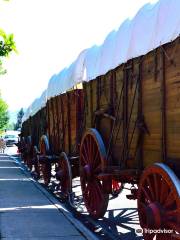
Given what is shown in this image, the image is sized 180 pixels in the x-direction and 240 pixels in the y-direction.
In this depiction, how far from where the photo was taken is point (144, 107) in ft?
22.5

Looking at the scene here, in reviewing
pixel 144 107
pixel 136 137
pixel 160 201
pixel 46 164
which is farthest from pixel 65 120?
pixel 160 201

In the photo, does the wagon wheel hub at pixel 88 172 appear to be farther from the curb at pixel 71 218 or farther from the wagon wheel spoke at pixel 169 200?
the wagon wheel spoke at pixel 169 200

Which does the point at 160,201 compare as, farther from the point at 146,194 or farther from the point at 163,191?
the point at 146,194

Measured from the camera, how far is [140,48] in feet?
22.2

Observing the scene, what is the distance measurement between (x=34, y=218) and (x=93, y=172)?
1.27m

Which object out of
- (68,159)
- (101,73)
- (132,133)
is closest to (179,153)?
(132,133)

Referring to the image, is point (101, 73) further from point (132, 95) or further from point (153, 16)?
point (153, 16)

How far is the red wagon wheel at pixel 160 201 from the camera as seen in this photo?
5.55 metres

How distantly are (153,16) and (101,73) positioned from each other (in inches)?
92.3

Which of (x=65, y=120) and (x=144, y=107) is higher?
(x=65, y=120)

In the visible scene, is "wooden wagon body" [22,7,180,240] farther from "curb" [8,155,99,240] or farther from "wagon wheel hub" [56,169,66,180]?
"curb" [8,155,99,240]

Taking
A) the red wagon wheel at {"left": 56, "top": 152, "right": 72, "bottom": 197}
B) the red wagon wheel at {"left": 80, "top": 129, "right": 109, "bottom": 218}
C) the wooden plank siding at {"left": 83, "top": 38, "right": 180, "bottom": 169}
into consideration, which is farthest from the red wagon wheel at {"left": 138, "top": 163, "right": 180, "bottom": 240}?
the red wagon wheel at {"left": 56, "top": 152, "right": 72, "bottom": 197}

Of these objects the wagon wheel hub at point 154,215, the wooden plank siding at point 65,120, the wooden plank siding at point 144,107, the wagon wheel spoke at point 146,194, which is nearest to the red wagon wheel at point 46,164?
the wooden plank siding at point 65,120

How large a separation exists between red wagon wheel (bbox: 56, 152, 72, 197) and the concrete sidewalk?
34 cm
